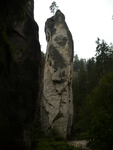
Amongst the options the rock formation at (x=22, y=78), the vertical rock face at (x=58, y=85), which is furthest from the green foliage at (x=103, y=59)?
the rock formation at (x=22, y=78)

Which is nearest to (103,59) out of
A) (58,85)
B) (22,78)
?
(58,85)

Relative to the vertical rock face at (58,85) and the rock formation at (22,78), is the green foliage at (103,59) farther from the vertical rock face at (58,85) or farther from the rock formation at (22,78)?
the rock formation at (22,78)

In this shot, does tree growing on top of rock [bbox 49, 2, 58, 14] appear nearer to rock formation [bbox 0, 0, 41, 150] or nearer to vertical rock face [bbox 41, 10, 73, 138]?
vertical rock face [bbox 41, 10, 73, 138]

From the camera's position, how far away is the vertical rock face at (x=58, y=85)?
1952 cm

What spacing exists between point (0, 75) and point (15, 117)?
3.06 metres

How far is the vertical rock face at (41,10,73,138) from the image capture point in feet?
64.0

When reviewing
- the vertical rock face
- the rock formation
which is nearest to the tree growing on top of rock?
the vertical rock face

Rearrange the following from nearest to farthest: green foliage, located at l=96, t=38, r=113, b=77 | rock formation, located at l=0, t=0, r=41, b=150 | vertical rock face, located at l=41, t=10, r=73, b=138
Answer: rock formation, located at l=0, t=0, r=41, b=150 < vertical rock face, located at l=41, t=10, r=73, b=138 < green foliage, located at l=96, t=38, r=113, b=77

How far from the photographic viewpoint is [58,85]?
2075cm

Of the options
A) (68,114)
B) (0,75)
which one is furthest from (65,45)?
(0,75)

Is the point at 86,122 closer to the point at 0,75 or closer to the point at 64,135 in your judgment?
the point at 64,135

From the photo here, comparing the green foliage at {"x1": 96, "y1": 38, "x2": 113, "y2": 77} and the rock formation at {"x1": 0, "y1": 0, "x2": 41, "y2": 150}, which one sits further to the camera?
the green foliage at {"x1": 96, "y1": 38, "x2": 113, "y2": 77}

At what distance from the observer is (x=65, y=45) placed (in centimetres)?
2189

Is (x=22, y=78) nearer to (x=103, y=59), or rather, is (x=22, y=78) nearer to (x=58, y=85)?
(x=58, y=85)
